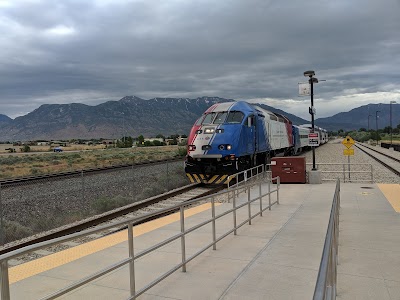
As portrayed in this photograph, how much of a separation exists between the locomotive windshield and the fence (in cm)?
366

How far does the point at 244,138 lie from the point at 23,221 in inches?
379

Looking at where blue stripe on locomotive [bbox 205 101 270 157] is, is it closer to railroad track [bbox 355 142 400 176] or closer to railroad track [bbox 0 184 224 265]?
railroad track [bbox 0 184 224 265]

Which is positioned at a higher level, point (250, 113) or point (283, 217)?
point (250, 113)

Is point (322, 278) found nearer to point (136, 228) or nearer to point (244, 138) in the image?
point (136, 228)

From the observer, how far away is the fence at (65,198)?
11.1 metres

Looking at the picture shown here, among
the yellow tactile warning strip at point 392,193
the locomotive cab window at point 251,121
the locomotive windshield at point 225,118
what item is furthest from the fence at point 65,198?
the yellow tactile warning strip at point 392,193

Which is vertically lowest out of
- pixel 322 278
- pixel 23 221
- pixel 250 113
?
pixel 23 221

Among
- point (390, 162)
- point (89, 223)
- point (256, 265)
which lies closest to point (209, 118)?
point (89, 223)

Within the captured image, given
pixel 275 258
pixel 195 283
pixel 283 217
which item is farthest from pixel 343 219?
pixel 195 283

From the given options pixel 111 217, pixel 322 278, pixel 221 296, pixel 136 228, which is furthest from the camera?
pixel 111 217

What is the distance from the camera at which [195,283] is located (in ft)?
17.2

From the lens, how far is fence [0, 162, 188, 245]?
11.1m

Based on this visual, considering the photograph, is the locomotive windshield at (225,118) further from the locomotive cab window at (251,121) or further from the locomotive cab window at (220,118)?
the locomotive cab window at (251,121)

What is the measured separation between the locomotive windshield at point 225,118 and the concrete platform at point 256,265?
8.04 m
